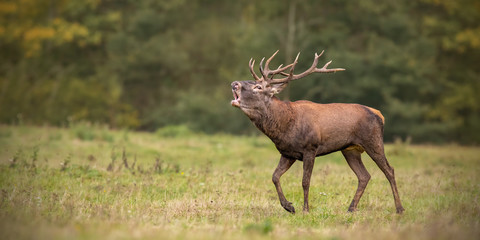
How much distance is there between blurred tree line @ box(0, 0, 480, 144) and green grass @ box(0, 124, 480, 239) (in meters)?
13.1

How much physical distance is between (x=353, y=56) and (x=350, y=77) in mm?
1387

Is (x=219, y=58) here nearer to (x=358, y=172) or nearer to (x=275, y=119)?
(x=358, y=172)

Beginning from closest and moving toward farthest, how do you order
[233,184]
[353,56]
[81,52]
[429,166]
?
[233,184], [429,166], [353,56], [81,52]

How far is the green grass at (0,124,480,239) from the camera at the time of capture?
6398 millimetres

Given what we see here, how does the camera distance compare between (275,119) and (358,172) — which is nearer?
(275,119)

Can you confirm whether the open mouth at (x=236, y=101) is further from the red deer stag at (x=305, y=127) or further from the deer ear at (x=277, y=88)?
the deer ear at (x=277, y=88)

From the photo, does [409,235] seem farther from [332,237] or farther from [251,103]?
[251,103]

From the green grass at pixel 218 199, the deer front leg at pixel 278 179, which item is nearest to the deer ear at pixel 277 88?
the deer front leg at pixel 278 179

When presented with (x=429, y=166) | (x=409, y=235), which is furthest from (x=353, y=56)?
(x=409, y=235)

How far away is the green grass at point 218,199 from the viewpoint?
6.40 metres

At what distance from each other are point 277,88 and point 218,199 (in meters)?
2.15

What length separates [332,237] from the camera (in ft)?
20.4

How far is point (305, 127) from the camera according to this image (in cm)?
889

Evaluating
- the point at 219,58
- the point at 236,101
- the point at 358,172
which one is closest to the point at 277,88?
the point at 236,101
